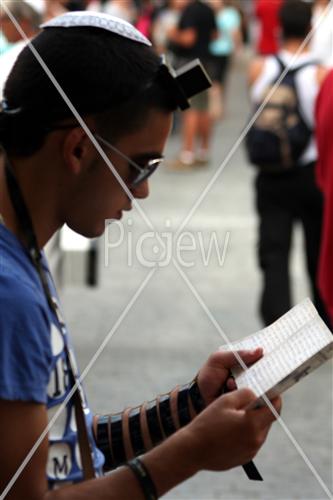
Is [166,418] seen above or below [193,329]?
above

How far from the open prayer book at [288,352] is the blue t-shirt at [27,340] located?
279 millimetres

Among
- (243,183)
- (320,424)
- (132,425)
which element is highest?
(132,425)

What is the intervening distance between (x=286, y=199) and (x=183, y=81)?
11.4 feet

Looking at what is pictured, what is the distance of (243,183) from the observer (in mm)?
10172

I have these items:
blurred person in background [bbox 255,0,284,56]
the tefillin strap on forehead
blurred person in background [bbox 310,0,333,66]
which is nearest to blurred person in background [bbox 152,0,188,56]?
blurred person in background [bbox 255,0,284,56]

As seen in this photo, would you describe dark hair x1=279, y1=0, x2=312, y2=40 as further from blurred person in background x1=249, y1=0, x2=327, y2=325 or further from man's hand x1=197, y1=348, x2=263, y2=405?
man's hand x1=197, y1=348, x2=263, y2=405

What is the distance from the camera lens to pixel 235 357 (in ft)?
6.28

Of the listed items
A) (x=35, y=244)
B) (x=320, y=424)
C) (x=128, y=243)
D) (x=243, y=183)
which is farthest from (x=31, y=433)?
(x=243, y=183)

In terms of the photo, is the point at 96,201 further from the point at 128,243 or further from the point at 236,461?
the point at 128,243

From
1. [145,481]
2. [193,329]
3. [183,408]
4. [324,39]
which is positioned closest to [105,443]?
[183,408]

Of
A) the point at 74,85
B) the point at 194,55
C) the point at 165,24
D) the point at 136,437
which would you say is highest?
the point at 74,85

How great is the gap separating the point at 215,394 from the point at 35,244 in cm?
45

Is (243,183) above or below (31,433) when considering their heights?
below

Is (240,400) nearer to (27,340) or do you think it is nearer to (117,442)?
(27,340)
